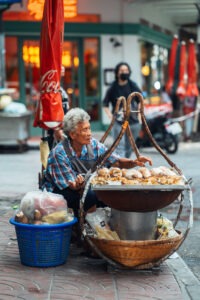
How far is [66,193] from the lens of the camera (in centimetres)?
631

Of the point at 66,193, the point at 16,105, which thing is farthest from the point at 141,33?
the point at 66,193

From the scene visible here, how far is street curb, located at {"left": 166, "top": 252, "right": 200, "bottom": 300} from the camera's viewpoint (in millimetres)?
5289

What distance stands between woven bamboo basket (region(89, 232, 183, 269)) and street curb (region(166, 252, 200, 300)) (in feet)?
0.74

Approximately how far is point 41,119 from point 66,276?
240 centimetres

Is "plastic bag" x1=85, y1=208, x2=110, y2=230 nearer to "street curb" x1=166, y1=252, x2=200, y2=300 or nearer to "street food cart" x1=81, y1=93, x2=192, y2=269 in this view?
"street food cart" x1=81, y1=93, x2=192, y2=269

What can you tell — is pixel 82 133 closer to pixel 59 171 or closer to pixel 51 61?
pixel 59 171

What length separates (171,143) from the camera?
15742mm

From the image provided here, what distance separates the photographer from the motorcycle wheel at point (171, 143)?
15706mm

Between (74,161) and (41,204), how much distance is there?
721 mm

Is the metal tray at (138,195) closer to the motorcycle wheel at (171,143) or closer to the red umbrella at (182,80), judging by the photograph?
the motorcycle wheel at (171,143)

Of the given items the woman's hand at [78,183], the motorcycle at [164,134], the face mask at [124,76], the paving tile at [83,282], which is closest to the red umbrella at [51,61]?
the woman's hand at [78,183]

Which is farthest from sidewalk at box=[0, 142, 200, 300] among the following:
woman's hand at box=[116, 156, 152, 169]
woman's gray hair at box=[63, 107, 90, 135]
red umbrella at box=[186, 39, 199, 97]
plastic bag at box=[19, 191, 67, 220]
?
red umbrella at box=[186, 39, 199, 97]

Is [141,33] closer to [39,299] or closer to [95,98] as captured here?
[95,98]

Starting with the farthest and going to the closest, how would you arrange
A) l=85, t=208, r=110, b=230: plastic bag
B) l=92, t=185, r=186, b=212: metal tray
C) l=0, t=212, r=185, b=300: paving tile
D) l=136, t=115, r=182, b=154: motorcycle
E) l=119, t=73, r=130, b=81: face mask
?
1. l=136, t=115, r=182, b=154: motorcycle
2. l=119, t=73, r=130, b=81: face mask
3. l=85, t=208, r=110, b=230: plastic bag
4. l=92, t=185, r=186, b=212: metal tray
5. l=0, t=212, r=185, b=300: paving tile
